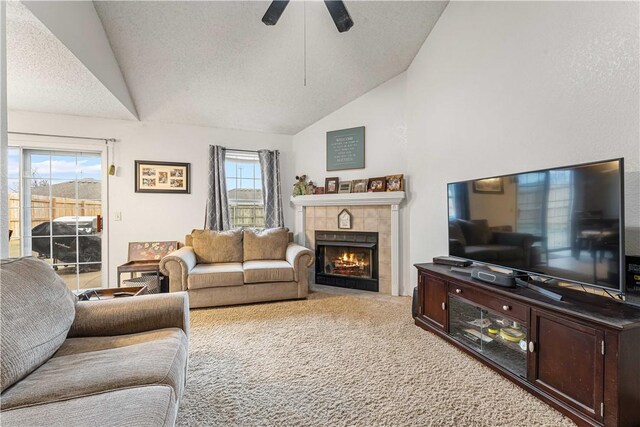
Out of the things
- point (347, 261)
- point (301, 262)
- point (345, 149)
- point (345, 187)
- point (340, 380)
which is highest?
A: point (345, 149)

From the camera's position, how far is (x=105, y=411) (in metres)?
0.88

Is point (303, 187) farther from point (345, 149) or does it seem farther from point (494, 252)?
point (494, 252)

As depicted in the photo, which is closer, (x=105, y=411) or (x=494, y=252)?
(x=105, y=411)

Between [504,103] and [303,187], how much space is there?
104 inches

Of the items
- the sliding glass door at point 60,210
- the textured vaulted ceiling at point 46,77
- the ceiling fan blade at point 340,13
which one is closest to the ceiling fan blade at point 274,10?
the ceiling fan blade at point 340,13

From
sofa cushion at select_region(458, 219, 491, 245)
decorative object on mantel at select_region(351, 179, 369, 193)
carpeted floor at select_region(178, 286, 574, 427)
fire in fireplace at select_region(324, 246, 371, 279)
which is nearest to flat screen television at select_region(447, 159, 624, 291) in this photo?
sofa cushion at select_region(458, 219, 491, 245)

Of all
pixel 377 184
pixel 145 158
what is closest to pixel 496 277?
pixel 377 184

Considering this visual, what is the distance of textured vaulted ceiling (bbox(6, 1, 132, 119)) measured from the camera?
1860 millimetres

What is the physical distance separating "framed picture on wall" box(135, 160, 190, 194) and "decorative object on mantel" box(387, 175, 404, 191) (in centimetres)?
281

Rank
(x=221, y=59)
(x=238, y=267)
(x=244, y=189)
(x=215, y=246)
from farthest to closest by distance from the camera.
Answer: (x=244, y=189) < (x=215, y=246) < (x=238, y=267) < (x=221, y=59)

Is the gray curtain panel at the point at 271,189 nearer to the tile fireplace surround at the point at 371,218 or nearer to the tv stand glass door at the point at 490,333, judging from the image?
the tile fireplace surround at the point at 371,218

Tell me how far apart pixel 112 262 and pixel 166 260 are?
1.19m

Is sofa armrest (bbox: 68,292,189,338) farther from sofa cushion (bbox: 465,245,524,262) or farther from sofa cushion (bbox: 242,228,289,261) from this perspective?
sofa cushion (bbox: 465,245,524,262)

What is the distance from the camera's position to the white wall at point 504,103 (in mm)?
1657
